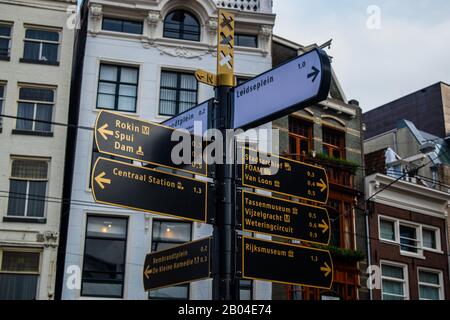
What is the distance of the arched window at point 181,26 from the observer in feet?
86.0

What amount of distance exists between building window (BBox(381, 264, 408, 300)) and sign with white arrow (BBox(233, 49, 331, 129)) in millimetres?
21585

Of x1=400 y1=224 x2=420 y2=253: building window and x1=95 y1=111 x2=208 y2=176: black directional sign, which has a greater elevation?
x1=400 y1=224 x2=420 y2=253: building window

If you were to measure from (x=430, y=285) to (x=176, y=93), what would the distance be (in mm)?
13725

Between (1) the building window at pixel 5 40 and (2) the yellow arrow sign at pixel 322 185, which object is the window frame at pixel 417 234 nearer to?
(1) the building window at pixel 5 40

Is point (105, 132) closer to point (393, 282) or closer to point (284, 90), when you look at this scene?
point (284, 90)

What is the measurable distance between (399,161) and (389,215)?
3.72 meters

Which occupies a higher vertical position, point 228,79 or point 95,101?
point 95,101

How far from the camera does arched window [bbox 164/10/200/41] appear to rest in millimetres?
26203

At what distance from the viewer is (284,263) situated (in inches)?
318

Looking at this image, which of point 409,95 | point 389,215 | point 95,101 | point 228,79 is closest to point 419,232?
point 389,215

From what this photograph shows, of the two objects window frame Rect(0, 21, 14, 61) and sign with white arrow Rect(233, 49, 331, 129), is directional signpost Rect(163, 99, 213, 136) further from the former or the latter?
window frame Rect(0, 21, 14, 61)

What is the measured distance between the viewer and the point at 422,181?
105 feet

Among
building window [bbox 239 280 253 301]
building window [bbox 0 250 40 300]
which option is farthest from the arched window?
building window [bbox 0 250 40 300]

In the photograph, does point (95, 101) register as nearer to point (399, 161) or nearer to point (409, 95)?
point (399, 161)
